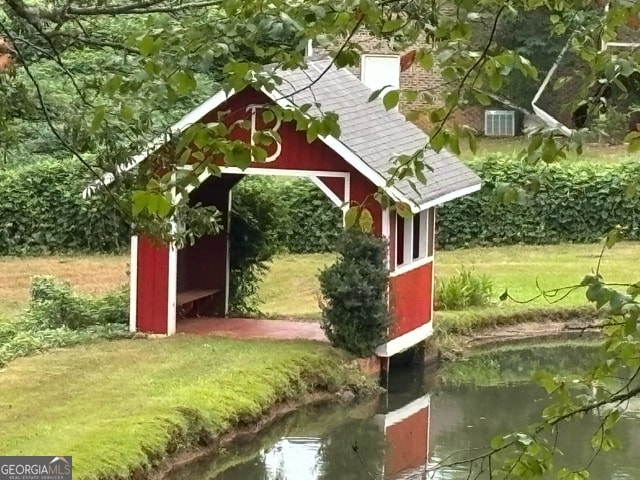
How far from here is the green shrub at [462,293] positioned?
60.0 ft

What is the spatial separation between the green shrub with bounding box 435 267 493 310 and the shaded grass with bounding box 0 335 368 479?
4.67m

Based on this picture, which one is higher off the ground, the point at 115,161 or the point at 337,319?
the point at 115,161

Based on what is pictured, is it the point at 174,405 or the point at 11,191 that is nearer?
the point at 174,405

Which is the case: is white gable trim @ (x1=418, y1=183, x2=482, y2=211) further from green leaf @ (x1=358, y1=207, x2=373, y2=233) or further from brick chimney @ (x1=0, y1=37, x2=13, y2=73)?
green leaf @ (x1=358, y1=207, x2=373, y2=233)

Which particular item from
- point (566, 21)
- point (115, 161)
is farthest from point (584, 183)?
point (566, 21)

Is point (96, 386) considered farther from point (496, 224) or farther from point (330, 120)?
point (496, 224)

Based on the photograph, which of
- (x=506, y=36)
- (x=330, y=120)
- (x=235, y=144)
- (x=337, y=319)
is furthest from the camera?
(x=506, y=36)

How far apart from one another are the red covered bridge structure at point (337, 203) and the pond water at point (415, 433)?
0.78 metres

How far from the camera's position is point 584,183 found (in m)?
24.4

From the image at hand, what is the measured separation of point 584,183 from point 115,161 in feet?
61.0

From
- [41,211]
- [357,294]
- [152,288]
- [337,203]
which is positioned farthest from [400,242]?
[41,211]

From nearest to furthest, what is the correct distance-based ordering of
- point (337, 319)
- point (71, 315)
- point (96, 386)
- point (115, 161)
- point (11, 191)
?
point (115, 161) → point (96, 386) → point (337, 319) → point (71, 315) → point (11, 191)

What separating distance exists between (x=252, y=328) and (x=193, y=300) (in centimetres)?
88

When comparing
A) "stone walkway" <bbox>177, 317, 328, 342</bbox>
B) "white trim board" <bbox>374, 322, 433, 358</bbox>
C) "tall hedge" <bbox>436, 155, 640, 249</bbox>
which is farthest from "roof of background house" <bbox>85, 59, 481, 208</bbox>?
"tall hedge" <bbox>436, 155, 640, 249</bbox>
